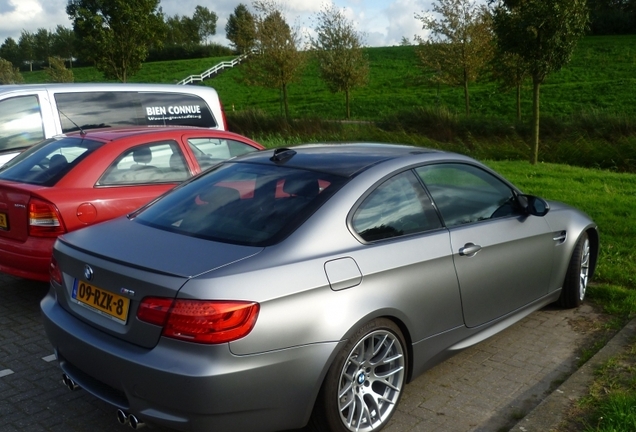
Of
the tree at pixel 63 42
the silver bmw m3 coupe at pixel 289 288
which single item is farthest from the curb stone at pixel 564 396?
the tree at pixel 63 42

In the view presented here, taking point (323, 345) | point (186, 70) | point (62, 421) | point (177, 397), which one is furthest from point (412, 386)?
point (186, 70)

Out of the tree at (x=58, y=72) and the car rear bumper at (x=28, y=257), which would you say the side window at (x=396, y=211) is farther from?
the tree at (x=58, y=72)

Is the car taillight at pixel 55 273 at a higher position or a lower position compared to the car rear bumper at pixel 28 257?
higher

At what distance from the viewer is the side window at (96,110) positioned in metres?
8.27

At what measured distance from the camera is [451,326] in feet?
13.3

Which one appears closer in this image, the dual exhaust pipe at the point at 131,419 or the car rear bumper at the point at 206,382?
the car rear bumper at the point at 206,382

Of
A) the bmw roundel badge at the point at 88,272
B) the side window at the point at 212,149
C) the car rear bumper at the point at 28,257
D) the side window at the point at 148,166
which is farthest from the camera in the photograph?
the side window at the point at 212,149

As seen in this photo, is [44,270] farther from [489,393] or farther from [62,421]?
[489,393]

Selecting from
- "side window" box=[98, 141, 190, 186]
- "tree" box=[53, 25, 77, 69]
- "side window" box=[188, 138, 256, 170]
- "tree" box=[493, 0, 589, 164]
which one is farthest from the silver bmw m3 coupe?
"tree" box=[53, 25, 77, 69]

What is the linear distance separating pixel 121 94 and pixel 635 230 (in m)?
6.69

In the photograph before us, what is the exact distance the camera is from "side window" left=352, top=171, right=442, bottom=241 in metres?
3.69

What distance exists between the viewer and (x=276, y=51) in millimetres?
33312

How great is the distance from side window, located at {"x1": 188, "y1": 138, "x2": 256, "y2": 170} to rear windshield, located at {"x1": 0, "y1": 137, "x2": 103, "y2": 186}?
997mm

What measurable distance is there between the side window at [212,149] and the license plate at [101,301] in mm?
3068
